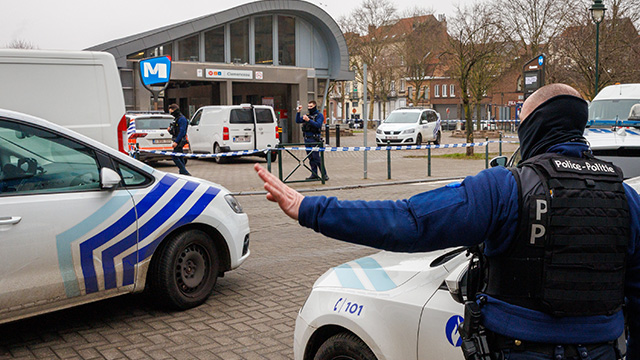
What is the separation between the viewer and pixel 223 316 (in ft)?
18.2

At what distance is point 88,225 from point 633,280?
3901 mm

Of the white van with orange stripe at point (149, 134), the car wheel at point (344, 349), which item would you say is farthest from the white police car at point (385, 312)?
the white van with orange stripe at point (149, 134)

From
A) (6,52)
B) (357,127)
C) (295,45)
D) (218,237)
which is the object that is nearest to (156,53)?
(295,45)

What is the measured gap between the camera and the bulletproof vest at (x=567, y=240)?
2.05 metres

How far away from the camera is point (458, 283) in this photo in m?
2.78

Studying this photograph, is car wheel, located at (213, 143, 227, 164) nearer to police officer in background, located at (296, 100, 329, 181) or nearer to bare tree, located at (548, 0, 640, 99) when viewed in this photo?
police officer in background, located at (296, 100, 329, 181)

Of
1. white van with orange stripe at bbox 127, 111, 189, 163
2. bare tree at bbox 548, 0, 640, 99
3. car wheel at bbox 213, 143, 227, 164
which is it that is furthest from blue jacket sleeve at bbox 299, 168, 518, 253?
bare tree at bbox 548, 0, 640, 99

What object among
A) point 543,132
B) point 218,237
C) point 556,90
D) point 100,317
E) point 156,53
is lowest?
point 100,317

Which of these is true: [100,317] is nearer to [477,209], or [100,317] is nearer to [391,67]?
[477,209]

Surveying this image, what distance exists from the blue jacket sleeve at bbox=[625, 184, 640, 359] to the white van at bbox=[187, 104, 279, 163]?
63.9 feet

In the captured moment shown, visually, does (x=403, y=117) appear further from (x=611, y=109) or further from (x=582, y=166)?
(x=582, y=166)

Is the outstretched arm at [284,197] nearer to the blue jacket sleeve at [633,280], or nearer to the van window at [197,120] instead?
the blue jacket sleeve at [633,280]

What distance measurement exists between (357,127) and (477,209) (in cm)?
6788

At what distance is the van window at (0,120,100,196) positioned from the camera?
4.75 metres
